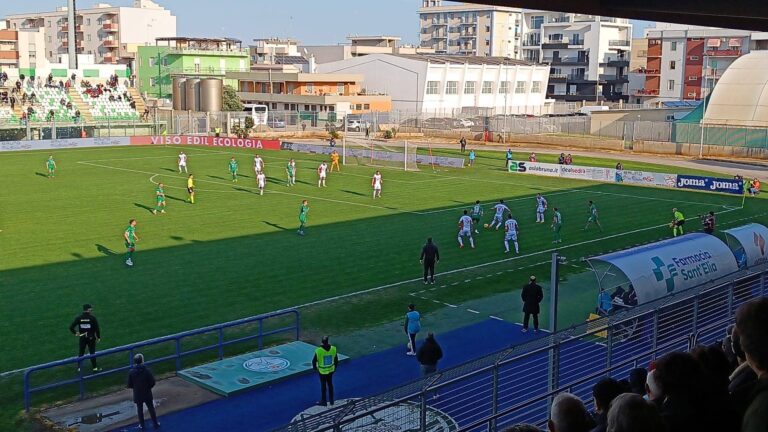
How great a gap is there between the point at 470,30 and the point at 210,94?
85915 millimetres

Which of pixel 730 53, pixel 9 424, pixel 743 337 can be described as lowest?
pixel 9 424

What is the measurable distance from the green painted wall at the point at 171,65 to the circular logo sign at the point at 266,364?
98883 mm

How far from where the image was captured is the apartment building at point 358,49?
145 metres

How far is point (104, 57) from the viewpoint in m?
143

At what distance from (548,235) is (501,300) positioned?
10.3 meters

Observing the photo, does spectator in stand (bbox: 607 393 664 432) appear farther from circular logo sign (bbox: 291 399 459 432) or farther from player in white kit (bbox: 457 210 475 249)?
player in white kit (bbox: 457 210 475 249)

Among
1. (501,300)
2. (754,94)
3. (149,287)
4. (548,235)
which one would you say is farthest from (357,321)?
(754,94)

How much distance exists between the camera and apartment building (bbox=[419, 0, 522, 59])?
163750mm

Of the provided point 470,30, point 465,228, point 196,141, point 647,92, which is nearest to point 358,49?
point 470,30

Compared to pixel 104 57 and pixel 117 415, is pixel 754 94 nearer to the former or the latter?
pixel 117 415

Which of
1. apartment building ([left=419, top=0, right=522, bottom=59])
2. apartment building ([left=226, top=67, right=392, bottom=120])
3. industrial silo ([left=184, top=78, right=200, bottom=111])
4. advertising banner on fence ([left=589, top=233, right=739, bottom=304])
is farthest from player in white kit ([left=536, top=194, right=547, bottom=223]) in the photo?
apartment building ([left=419, top=0, right=522, bottom=59])

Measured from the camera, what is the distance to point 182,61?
4523 inches

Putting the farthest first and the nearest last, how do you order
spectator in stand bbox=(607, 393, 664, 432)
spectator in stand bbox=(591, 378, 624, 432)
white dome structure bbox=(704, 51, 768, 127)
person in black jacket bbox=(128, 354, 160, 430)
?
white dome structure bbox=(704, 51, 768, 127) → person in black jacket bbox=(128, 354, 160, 430) → spectator in stand bbox=(591, 378, 624, 432) → spectator in stand bbox=(607, 393, 664, 432)

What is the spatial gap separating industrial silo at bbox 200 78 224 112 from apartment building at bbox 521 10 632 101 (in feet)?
190
